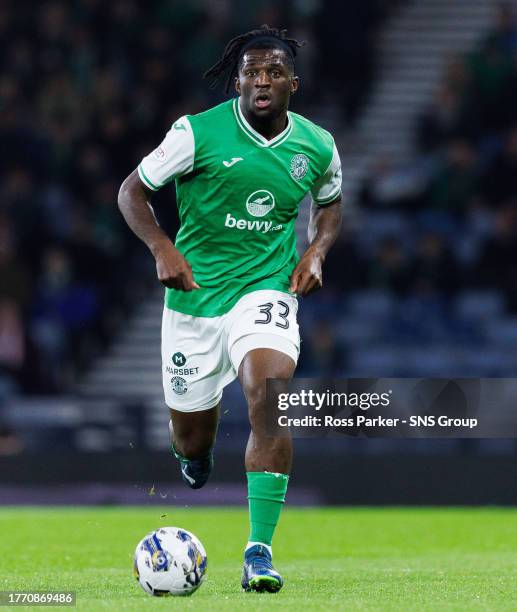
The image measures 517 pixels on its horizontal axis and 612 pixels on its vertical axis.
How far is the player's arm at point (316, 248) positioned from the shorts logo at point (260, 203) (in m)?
0.27

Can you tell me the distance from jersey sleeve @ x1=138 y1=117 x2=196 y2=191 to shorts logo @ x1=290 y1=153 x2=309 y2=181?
473 millimetres

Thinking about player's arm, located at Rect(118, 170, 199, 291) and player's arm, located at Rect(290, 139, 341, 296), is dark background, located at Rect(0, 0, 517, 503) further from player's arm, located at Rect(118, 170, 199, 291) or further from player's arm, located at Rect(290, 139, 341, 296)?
player's arm, located at Rect(118, 170, 199, 291)

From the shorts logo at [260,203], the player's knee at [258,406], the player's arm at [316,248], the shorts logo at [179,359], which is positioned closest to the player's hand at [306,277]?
the player's arm at [316,248]

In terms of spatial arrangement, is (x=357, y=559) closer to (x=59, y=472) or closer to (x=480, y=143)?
(x=59, y=472)

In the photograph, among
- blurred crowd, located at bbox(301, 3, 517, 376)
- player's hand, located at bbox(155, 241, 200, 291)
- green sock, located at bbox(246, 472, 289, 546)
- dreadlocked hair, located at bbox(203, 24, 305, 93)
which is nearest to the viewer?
green sock, located at bbox(246, 472, 289, 546)

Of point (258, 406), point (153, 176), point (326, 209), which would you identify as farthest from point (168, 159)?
point (258, 406)

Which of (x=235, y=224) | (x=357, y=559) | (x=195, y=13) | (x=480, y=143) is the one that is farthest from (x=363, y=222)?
(x=235, y=224)

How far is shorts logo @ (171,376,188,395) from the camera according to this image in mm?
7359

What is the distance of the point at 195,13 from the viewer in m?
17.6

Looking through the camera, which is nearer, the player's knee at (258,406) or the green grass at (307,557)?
the green grass at (307,557)

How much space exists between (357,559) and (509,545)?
1.54 metres

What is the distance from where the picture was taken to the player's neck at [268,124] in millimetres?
7117


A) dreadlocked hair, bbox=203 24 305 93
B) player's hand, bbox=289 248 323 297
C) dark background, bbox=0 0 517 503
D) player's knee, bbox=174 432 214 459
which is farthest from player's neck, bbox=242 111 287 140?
dark background, bbox=0 0 517 503

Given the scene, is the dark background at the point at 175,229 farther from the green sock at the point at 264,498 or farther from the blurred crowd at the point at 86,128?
the green sock at the point at 264,498
